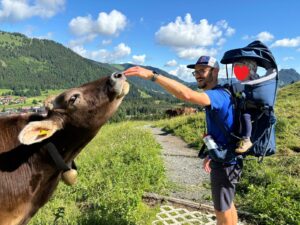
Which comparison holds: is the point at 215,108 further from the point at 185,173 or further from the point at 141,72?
the point at 185,173

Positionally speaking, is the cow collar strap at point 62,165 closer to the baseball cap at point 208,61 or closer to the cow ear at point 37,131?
the cow ear at point 37,131

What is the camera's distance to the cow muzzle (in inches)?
148

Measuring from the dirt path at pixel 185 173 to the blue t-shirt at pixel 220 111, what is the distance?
3692 mm

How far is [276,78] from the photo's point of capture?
403cm

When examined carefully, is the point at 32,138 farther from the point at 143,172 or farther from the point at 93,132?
the point at 143,172

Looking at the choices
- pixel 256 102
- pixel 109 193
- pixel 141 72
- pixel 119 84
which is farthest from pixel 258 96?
pixel 109 193

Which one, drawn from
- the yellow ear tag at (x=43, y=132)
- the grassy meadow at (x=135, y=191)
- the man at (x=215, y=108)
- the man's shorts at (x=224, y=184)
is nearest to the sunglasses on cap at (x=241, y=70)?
the man at (x=215, y=108)

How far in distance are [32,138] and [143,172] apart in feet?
17.1

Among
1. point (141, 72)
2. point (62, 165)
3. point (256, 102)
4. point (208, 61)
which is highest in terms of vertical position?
point (208, 61)

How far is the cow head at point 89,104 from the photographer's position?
3.79 meters

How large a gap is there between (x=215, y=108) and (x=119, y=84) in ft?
3.54

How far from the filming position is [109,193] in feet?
22.3

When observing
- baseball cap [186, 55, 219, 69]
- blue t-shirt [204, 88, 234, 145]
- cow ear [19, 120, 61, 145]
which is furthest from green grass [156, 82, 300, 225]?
cow ear [19, 120, 61, 145]

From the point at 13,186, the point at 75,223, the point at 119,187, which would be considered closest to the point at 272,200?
the point at 119,187
